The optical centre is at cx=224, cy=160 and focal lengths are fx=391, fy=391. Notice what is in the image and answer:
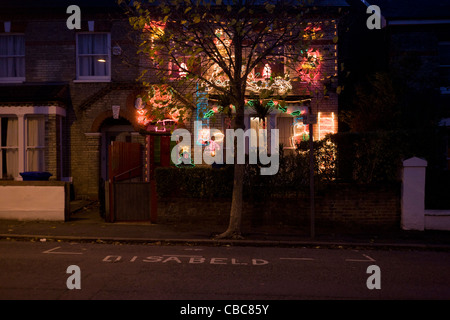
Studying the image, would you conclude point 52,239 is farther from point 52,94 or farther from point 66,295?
point 52,94

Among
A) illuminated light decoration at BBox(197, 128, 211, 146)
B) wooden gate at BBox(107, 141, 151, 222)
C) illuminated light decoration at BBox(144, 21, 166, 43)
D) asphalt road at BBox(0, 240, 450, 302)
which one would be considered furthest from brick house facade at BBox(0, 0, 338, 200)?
asphalt road at BBox(0, 240, 450, 302)

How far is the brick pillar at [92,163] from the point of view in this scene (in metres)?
14.9

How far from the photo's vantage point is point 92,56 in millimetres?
14969

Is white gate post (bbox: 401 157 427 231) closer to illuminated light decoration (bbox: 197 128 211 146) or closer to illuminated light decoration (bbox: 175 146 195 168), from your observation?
illuminated light decoration (bbox: 197 128 211 146)

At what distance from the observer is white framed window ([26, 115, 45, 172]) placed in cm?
1455

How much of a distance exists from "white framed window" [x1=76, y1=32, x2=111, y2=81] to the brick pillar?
2.36m

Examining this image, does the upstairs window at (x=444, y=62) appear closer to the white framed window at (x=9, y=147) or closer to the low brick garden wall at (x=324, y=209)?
the low brick garden wall at (x=324, y=209)

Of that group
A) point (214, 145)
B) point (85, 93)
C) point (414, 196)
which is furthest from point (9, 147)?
point (414, 196)

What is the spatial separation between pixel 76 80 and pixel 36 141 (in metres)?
2.72

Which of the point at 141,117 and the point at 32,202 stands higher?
the point at 141,117

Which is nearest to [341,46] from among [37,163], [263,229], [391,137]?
[391,137]

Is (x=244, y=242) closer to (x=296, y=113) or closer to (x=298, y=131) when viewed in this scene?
(x=298, y=131)

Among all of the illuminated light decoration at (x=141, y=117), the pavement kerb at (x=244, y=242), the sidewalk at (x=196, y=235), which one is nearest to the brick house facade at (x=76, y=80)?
the illuminated light decoration at (x=141, y=117)

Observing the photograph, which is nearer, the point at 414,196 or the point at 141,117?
the point at 414,196
